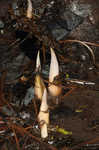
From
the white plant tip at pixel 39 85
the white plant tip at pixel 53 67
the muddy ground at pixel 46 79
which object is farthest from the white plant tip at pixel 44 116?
the white plant tip at pixel 53 67

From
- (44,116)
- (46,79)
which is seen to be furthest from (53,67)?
(44,116)

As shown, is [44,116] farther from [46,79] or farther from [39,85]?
[46,79]

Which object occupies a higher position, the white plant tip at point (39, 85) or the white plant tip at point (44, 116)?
the white plant tip at point (39, 85)

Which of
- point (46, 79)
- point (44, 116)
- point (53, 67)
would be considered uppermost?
point (53, 67)

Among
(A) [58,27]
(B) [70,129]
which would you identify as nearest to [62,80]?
(B) [70,129]

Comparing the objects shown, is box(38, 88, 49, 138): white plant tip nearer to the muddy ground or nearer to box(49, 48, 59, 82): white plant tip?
the muddy ground

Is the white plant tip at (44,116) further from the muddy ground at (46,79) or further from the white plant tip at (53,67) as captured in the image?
the white plant tip at (53,67)

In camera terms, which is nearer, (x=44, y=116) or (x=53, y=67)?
(x=44, y=116)
